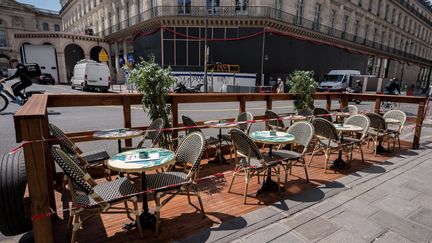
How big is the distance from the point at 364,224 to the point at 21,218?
3779mm

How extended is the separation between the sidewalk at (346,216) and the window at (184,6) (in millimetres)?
23995

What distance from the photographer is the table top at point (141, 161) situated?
103 inches

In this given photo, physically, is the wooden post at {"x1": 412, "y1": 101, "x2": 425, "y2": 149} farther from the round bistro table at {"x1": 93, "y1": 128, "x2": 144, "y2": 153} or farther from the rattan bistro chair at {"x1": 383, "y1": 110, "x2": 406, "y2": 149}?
the round bistro table at {"x1": 93, "y1": 128, "x2": 144, "y2": 153}

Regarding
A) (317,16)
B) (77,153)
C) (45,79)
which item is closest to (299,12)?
(317,16)

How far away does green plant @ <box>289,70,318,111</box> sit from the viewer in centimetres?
700

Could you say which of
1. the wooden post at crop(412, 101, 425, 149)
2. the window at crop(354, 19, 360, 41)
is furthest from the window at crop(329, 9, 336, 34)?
the wooden post at crop(412, 101, 425, 149)

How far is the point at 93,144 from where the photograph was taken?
663 cm

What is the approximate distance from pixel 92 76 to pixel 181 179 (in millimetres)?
20712

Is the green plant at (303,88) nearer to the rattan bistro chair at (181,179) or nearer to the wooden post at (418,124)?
the wooden post at (418,124)

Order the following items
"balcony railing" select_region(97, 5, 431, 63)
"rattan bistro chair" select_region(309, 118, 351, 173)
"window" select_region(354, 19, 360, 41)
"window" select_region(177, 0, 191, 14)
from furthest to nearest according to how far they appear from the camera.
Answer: "window" select_region(354, 19, 360, 41), "window" select_region(177, 0, 191, 14), "balcony railing" select_region(97, 5, 431, 63), "rattan bistro chair" select_region(309, 118, 351, 173)

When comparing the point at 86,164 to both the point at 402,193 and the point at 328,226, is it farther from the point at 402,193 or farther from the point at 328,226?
the point at 402,193

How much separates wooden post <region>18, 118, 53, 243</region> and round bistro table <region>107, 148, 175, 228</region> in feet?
2.13

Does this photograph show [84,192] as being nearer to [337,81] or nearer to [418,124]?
[418,124]

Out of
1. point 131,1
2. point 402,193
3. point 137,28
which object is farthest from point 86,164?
point 131,1
